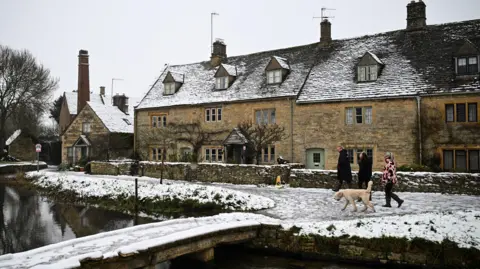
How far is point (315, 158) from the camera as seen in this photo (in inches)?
1117

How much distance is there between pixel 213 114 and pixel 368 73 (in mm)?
12301

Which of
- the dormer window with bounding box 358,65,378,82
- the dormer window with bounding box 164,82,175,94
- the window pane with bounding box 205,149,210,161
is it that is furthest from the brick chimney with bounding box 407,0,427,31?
the dormer window with bounding box 164,82,175,94

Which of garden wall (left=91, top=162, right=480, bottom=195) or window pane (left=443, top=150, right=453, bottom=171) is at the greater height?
window pane (left=443, top=150, right=453, bottom=171)

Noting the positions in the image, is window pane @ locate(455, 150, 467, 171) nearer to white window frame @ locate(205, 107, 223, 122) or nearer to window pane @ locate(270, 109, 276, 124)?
window pane @ locate(270, 109, 276, 124)

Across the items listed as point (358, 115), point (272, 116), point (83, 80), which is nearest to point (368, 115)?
point (358, 115)

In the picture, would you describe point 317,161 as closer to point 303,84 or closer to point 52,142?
point 303,84

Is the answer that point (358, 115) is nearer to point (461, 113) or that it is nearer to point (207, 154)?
→ point (461, 113)

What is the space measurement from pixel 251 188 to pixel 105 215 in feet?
25.1

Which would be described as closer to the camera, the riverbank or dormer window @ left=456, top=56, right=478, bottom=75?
the riverbank

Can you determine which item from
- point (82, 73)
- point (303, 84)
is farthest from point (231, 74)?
point (82, 73)

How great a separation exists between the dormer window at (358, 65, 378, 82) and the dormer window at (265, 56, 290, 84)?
591cm

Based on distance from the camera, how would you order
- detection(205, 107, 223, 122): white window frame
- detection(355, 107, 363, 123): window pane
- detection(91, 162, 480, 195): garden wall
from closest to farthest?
detection(91, 162, 480, 195): garden wall
detection(355, 107, 363, 123): window pane
detection(205, 107, 223, 122): white window frame

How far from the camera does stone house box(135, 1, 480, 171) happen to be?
24.1 meters

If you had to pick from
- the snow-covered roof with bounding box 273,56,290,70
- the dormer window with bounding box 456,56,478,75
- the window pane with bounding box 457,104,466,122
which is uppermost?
the snow-covered roof with bounding box 273,56,290,70
